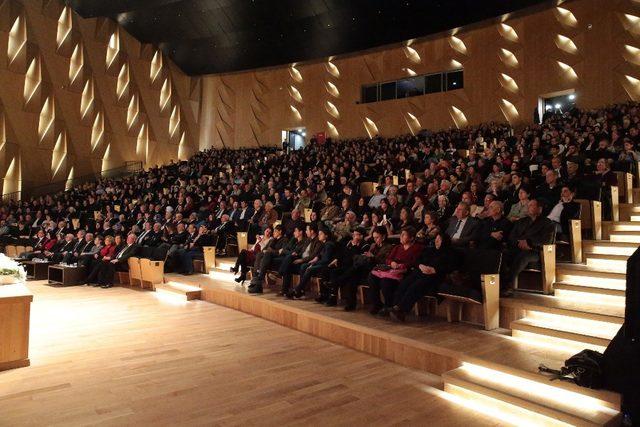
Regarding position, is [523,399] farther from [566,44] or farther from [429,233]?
[566,44]

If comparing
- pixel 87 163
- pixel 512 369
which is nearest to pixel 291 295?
pixel 512 369

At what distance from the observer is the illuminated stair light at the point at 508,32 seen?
1076cm

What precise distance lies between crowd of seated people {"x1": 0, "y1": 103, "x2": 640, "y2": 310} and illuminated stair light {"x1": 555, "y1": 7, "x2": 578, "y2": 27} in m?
2.27

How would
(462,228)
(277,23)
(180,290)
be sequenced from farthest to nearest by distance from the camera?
(277,23)
(180,290)
(462,228)

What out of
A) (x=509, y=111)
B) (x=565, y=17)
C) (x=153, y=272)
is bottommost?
(x=153, y=272)

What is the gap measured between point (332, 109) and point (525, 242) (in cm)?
1105

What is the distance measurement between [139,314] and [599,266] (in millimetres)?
4208

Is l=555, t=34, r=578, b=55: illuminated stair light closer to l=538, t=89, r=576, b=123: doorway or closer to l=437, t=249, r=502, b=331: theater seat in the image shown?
l=538, t=89, r=576, b=123: doorway

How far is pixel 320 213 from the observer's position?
6.70 m

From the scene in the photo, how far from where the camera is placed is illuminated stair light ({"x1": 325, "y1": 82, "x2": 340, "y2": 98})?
1402 cm

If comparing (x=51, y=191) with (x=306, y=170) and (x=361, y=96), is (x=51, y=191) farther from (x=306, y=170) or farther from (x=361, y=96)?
(x=361, y=96)

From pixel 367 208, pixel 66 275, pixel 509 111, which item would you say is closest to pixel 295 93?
pixel 509 111

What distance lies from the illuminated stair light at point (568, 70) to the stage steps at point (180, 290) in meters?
9.03

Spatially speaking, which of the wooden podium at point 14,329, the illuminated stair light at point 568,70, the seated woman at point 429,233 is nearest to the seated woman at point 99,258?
the wooden podium at point 14,329
